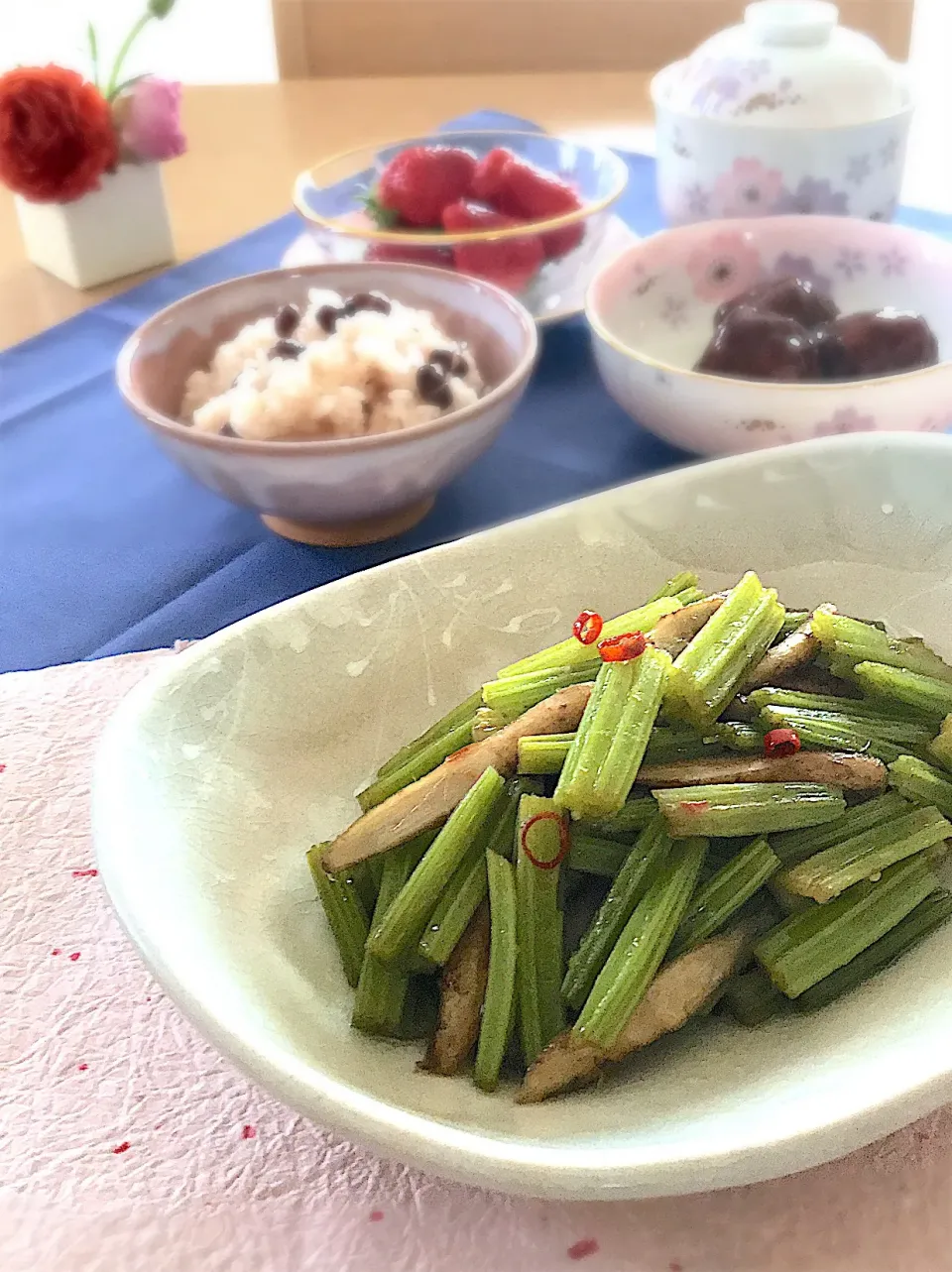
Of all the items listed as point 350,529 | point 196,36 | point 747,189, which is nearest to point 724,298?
point 747,189

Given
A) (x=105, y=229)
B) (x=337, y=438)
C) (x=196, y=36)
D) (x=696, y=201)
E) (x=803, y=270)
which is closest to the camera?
(x=337, y=438)

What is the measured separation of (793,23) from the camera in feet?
3.70

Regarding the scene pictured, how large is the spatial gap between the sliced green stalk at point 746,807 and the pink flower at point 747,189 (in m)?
0.79

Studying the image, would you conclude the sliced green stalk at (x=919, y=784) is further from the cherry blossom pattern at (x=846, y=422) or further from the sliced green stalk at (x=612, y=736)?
the cherry blossom pattern at (x=846, y=422)

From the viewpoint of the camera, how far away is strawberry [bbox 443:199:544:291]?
115 cm

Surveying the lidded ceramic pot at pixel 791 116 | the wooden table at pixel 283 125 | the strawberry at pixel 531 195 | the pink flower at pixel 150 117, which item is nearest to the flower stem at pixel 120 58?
the pink flower at pixel 150 117

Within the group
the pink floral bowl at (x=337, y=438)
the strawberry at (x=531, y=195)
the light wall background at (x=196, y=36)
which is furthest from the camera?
the light wall background at (x=196, y=36)

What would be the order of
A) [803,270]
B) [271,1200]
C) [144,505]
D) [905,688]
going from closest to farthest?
1. [271,1200]
2. [905,688]
3. [144,505]
4. [803,270]

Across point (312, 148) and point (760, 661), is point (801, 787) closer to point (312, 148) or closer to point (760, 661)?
point (760, 661)

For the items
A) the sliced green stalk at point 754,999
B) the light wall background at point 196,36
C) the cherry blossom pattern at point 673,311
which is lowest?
the light wall background at point 196,36

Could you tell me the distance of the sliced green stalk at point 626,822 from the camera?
0.57 metres

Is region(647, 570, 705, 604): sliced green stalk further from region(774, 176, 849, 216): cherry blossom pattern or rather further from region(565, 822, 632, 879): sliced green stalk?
region(774, 176, 849, 216): cherry blossom pattern

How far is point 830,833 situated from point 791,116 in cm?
82

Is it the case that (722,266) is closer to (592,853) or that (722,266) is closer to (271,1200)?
(592,853)
